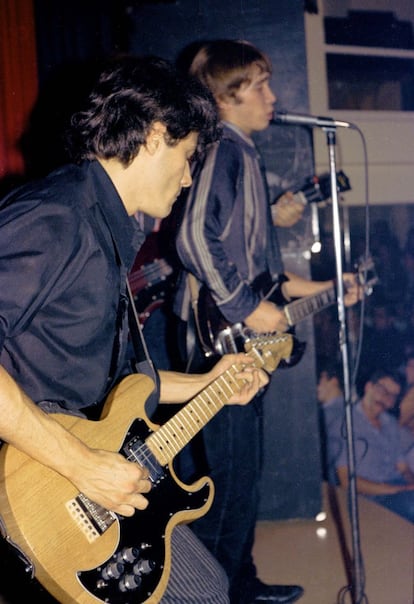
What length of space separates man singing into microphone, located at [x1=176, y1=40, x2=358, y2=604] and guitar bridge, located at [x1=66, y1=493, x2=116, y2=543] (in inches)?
37.3

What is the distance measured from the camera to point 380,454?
13.2 feet

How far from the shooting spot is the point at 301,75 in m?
3.43

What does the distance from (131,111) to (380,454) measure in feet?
9.95

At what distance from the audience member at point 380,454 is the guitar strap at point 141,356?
6.97ft

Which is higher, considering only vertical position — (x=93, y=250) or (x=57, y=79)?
(x=57, y=79)

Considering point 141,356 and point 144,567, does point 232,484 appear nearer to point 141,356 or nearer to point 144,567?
point 141,356

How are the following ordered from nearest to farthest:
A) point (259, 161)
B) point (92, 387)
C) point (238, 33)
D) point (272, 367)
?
1. point (92, 387)
2. point (272, 367)
3. point (259, 161)
4. point (238, 33)

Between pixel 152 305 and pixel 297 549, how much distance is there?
4.73ft

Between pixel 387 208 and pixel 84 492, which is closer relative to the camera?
pixel 84 492

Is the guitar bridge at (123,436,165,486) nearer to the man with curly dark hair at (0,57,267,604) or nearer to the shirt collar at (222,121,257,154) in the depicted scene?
the man with curly dark hair at (0,57,267,604)

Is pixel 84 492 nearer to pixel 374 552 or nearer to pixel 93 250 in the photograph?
pixel 93 250

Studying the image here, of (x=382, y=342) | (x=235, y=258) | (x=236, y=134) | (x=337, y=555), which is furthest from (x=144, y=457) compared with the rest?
(x=382, y=342)

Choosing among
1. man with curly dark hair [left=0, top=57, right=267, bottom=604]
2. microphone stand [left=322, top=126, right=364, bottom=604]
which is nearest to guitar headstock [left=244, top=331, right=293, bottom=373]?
microphone stand [left=322, top=126, right=364, bottom=604]

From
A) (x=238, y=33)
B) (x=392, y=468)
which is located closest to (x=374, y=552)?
(x=392, y=468)
